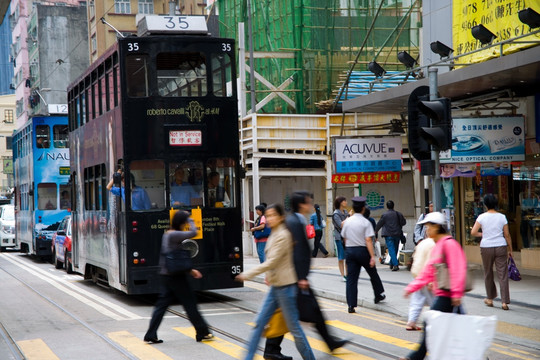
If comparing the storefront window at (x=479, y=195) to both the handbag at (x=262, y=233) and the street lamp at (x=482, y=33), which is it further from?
the handbag at (x=262, y=233)

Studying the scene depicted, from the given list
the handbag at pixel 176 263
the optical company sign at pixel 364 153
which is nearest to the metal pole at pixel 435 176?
the handbag at pixel 176 263

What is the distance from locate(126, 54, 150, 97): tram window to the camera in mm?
14305

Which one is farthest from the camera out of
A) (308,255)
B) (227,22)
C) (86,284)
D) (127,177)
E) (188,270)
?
(227,22)

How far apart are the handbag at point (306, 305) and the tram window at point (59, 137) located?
2135cm

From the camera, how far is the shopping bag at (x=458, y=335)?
7.04 meters

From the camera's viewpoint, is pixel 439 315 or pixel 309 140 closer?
pixel 439 315

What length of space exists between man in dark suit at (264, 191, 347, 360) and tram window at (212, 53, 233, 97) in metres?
5.52

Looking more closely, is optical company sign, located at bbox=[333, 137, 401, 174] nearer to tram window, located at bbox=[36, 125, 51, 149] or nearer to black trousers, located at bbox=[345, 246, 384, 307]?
black trousers, located at bbox=[345, 246, 384, 307]

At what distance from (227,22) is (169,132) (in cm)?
2514

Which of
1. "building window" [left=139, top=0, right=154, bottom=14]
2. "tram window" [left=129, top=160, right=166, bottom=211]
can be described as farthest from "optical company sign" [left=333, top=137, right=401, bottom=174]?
"building window" [left=139, top=0, right=154, bottom=14]

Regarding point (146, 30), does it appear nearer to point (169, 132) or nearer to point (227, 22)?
point (169, 132)

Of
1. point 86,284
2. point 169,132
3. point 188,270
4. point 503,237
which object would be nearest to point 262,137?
point 86,284

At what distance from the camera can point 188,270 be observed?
1045 centimetres

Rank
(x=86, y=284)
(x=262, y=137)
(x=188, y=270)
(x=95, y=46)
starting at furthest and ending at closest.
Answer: (x=95, y=46) < (x=262, y=137) < (x=86, y=284) < (x=188, y=270)
